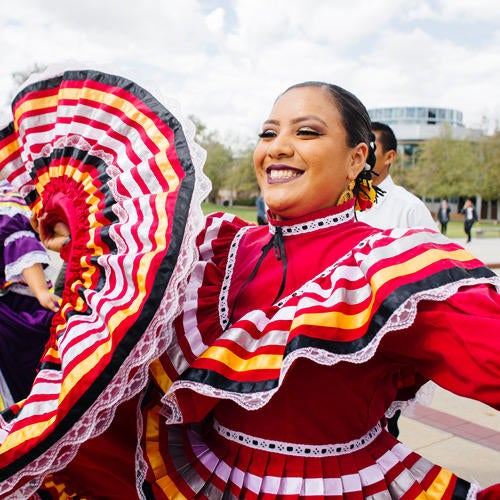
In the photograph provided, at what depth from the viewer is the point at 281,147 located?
1521 mm

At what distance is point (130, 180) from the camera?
1.43m

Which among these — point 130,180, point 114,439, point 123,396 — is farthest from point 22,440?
point 130,180

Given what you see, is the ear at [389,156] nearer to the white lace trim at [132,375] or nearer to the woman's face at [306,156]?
the woman's face at [306,156]

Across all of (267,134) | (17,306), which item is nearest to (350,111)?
(267,134)

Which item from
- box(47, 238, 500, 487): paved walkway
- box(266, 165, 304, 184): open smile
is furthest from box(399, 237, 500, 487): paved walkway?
box(266, 165, 304, 184): open smile

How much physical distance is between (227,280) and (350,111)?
57cm

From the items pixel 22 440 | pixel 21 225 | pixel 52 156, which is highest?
pixel 52 156

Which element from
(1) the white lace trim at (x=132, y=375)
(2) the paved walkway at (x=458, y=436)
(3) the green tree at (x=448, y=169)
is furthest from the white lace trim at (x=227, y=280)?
(3) the green tree at (x=448, y=169)

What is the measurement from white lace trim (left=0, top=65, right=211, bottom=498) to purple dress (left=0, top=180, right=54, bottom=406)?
6.35ft

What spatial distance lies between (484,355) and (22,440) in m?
1.00

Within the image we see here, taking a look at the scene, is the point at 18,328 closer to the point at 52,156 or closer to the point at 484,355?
the point at 52,156

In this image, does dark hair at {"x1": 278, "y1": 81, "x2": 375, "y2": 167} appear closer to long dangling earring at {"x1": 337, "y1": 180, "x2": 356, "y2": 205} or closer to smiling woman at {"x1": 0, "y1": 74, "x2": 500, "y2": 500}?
smiling woman at {"x1": 0, "y1": 74, "x2": 500, "y2": 500}

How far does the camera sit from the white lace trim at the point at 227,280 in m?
1.50

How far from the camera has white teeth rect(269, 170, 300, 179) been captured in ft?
5.00
